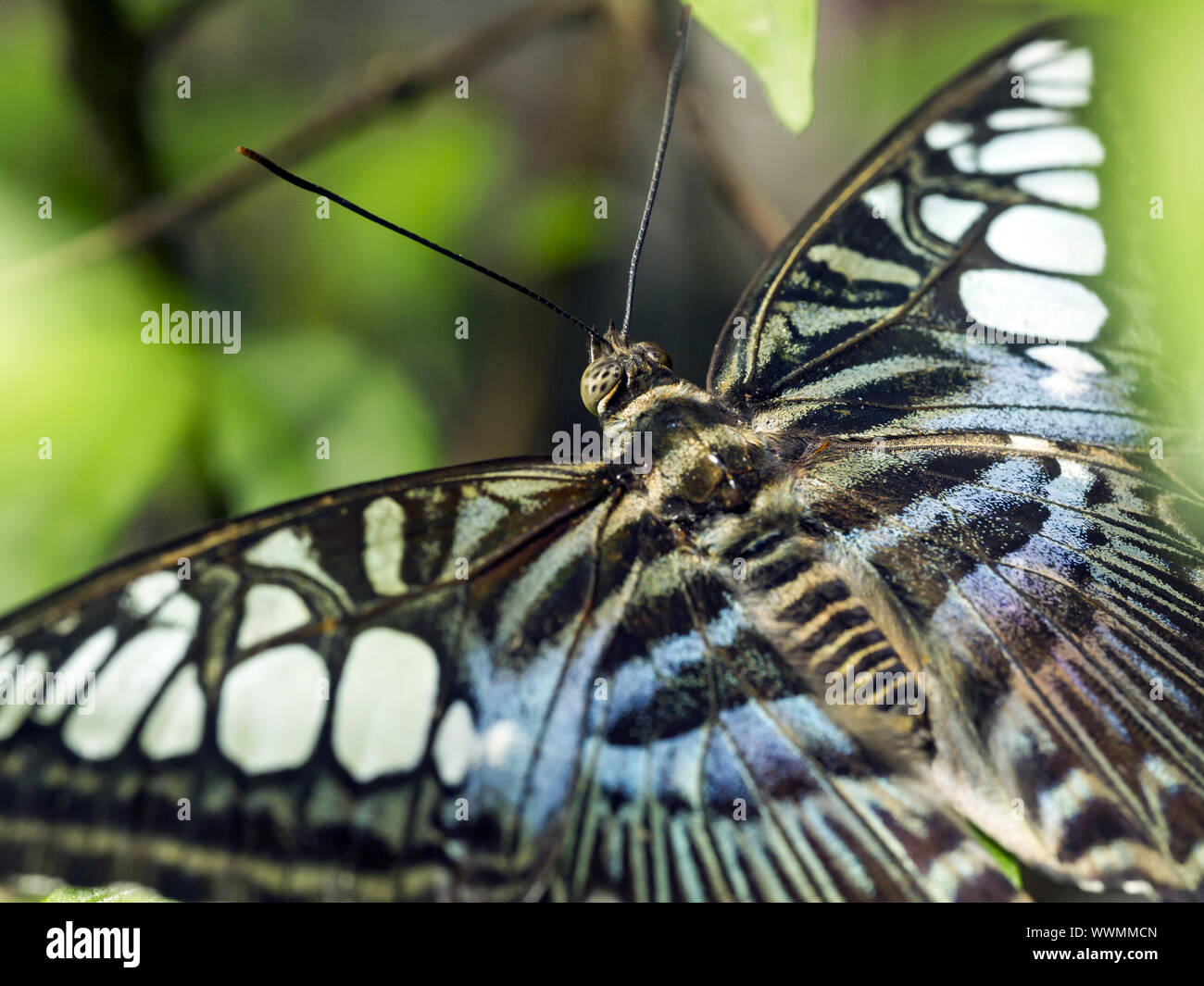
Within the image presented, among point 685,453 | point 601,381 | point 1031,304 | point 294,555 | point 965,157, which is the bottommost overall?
point 294,555

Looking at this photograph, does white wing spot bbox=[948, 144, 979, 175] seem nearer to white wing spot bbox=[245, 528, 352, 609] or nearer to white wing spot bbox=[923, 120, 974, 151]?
white wing spot bbox=[923, 120, 974, 151]

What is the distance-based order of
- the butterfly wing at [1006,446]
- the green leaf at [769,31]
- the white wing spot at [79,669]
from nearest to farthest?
the green leaf at [769,31] < the white wing spot at [79,669] < the butterfly wing at [1006,446]

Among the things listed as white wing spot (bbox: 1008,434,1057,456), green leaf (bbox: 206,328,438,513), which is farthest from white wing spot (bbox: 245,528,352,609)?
white wing spot (bbox: 1008,434,1057,456)

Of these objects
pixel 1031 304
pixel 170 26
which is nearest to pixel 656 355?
pixel 1031 304

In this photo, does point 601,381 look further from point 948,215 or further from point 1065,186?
point 1065,186

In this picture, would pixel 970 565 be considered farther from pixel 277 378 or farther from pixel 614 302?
pixel 614 302

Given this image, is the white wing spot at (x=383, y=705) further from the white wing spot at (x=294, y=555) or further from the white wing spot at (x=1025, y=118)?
the white wing spot at (x=1025, y=118)

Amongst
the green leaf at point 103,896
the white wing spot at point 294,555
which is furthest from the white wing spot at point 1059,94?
the green leaf at point 103,896
